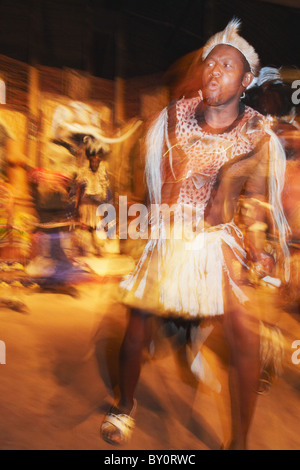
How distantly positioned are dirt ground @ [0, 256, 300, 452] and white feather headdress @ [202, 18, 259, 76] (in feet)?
3.51

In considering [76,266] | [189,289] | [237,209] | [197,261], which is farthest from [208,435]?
[76,266]

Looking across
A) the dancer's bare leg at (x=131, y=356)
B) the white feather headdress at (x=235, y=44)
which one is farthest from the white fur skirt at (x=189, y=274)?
the white feather headdress at (x=235, y=44)

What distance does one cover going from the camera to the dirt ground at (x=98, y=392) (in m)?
1.28

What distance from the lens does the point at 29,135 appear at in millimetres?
2014

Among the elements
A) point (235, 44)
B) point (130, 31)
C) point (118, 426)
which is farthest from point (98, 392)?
point (130, 31)

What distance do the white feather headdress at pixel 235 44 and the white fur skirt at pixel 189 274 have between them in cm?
63

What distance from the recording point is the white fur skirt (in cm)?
132

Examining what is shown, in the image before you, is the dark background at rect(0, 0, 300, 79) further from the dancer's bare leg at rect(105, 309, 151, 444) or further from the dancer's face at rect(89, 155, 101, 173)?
the dancer's bare leg at rect(105, 309, 151, 444)

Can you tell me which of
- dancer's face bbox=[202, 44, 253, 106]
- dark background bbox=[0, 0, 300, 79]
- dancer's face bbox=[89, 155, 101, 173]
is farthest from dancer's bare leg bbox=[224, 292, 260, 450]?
dancer's face bbox=[89, 155, 101, 173]

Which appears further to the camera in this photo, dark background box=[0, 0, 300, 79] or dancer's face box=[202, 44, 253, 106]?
dark background box=[0, 0, 300, 79]

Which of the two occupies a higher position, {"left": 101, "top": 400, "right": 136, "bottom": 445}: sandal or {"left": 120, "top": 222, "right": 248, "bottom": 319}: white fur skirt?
{"left": 120, "top": 222, "right": 248, "bottom": 319}: white fur skirt

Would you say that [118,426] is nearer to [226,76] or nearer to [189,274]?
[189,274]

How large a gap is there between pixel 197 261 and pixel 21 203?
1.19 meters
